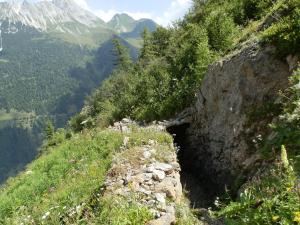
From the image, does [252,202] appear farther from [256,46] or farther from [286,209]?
[256,46]

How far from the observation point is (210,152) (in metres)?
17.7

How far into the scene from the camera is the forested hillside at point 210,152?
8.52 metres

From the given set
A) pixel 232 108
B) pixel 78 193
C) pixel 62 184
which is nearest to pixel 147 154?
pixel 78 193

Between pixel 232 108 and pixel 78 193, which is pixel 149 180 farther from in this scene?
pixel 232 108

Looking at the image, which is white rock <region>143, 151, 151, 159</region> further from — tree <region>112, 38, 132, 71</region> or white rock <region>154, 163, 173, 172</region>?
tree <region>112, 38, 132, 71</region>

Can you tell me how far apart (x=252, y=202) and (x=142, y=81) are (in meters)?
23.2

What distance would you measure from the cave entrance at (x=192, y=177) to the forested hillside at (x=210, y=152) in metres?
0.07

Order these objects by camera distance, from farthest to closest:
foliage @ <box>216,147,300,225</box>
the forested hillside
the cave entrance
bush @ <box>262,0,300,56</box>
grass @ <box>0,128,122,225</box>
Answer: the cave entrance
bush @ <box>262,0,300,56</box>
grass @ <box>0,128,122,225</box>
the forested hillside
foliage @ <box>216,147,300,225</box>

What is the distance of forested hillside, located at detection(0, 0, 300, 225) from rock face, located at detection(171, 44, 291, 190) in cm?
5

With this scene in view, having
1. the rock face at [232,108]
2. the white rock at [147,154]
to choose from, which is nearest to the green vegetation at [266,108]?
the rock face at [232,108]

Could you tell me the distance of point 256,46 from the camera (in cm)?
1547

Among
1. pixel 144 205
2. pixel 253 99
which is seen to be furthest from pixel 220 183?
pixel 144 205

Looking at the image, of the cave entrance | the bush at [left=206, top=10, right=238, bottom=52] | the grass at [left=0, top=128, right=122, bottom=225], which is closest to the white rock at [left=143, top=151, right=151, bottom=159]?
the grass at [left=0, top=128, right=122, bottom=225]

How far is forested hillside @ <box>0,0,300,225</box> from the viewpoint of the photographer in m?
8.52
